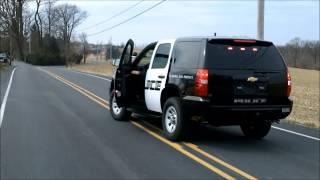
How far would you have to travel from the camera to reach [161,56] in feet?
37.0

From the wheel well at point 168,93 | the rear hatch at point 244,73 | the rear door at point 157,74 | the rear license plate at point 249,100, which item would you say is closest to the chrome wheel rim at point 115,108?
the rear door at point 157,74

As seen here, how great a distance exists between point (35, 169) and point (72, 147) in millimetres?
1714

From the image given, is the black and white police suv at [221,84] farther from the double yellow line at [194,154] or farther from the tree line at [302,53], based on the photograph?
the tree line at [302,53]

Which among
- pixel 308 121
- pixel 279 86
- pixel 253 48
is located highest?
pixel 253 48

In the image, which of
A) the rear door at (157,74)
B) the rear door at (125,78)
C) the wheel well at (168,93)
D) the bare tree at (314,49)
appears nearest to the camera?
the wheel well at (168,93)

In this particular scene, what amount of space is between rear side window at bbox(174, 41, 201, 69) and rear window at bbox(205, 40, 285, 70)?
262mm

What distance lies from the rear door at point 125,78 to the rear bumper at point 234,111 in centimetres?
256

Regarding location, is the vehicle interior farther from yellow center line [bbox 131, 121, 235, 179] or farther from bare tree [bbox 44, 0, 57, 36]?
bare tree [bbox 44, 0, 57, 36]

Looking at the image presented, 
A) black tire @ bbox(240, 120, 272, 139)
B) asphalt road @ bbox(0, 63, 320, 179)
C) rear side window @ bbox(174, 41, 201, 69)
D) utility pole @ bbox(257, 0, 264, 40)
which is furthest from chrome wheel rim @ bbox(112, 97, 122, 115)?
utility pole @ bbox(257, 0, 264, 40)

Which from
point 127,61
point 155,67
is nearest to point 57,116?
point 127,61

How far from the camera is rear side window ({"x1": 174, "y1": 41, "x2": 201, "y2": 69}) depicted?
1008 cm

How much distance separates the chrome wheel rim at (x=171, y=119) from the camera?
409 inches

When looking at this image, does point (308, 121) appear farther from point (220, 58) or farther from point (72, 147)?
point (72, 147)

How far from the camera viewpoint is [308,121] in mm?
15180
